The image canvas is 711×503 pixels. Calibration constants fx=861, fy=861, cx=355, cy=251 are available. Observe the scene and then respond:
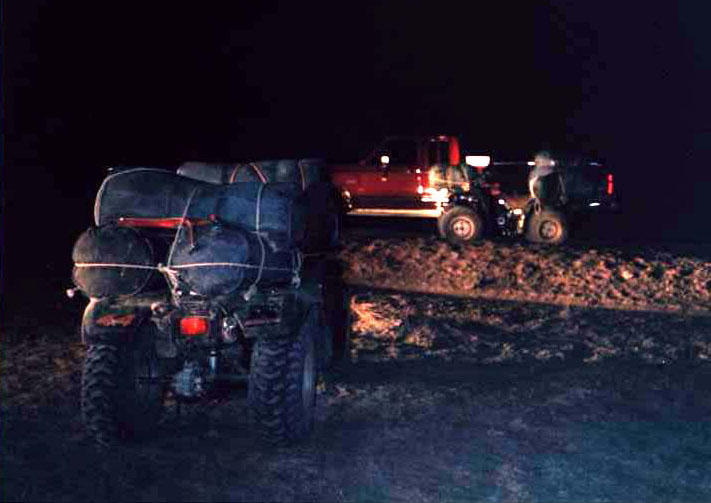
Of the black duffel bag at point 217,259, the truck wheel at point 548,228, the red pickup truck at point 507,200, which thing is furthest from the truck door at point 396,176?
the black duffel bag at point 217,259

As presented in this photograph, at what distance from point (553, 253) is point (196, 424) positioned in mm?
7825

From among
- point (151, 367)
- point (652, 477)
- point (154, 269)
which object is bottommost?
point (652, 477)

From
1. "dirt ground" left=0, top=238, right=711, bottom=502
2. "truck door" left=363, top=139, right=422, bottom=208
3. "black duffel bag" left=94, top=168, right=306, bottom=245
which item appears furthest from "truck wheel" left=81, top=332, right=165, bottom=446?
"truck door" left=363, top=139, right=422, bottom=208

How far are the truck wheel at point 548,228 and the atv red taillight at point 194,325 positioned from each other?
33.9 ft

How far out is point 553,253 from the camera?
13125mm

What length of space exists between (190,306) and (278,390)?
840mm

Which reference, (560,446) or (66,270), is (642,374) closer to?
(560,446)

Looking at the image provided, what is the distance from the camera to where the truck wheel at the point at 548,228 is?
1525 centimetres

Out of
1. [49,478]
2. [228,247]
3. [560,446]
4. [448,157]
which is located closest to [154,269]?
[228,247]

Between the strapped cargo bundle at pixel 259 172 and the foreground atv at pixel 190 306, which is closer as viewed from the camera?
the foreground atv at pixel 190 306

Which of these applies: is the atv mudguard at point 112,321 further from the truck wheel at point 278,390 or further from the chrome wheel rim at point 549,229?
the chrome wheel rim at point 549,229

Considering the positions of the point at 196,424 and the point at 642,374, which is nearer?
the point at 196,424

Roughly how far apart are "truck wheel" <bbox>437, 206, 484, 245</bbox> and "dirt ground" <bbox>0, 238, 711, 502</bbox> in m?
3.94

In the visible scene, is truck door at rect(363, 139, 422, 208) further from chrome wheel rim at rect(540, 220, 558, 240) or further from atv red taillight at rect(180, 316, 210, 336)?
atv red taillight at rect(180, 316, 210, 336)
